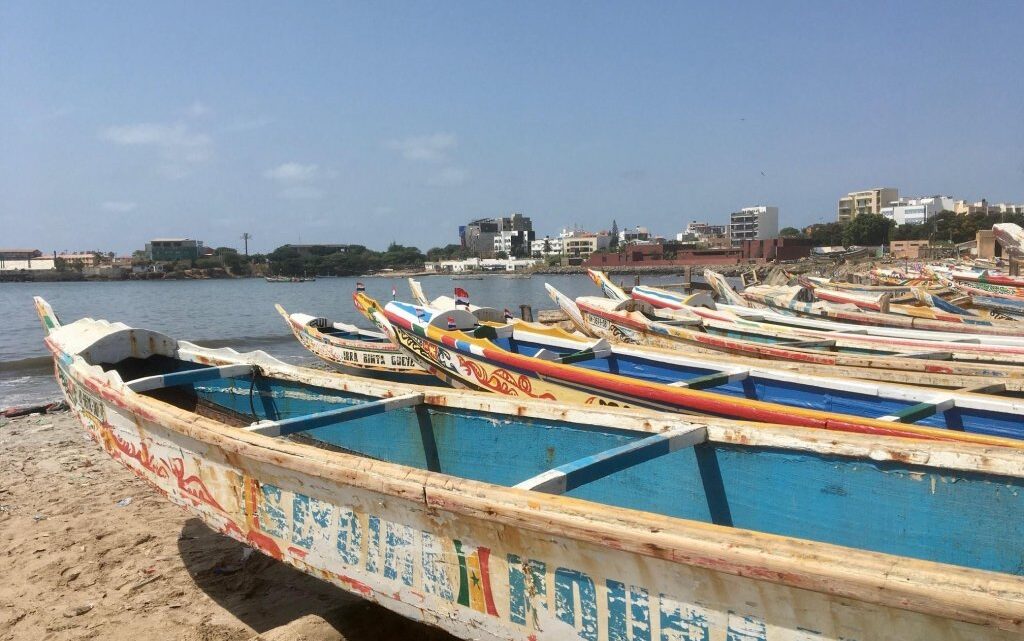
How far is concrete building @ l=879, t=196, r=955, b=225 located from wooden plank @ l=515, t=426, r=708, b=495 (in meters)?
144

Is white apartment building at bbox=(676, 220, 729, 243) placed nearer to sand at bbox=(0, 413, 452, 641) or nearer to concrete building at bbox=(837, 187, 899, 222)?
concrete building at bbox=(837, 187, 899, 222)

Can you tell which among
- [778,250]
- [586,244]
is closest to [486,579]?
[778,250]

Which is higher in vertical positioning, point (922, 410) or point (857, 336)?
point (922, 410)

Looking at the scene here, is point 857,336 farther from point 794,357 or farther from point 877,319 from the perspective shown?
point 877,319

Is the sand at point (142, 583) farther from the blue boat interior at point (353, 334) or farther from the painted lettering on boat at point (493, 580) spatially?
the blue boat interior at point (353, 334)

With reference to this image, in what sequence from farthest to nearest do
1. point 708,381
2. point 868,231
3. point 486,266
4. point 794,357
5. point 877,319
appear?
point 486,266
point 868,231
point 877,319
point 794,357
point 708,381

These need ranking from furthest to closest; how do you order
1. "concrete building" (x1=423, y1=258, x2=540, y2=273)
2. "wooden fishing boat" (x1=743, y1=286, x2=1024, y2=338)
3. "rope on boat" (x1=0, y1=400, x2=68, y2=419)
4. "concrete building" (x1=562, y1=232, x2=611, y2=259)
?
1. "concrete building" (x1=562, y1=232, x2=611, y2=259)
2. "concrete building" (x1=423, y1=258, x2=540, y2=273)
3. "wooden fishing boat" (x1=743, y1=286, x2=1024, y2=338)
4. "rope on boat" (x1=0, y1=400, x2=68, y2=419)

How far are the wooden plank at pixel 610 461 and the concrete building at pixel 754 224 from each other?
134096 mm

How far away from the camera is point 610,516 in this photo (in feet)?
7.21

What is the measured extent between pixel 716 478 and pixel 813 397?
2.82m

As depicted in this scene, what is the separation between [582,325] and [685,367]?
6.08 meters

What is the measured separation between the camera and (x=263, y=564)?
195 inches

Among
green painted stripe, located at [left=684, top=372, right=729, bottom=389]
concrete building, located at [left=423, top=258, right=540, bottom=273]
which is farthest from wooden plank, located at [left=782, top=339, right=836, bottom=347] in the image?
concrete building, located at [left=423, top=258, right=540, bottom=273]

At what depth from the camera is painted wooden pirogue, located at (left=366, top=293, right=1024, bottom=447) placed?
4.43 metres
